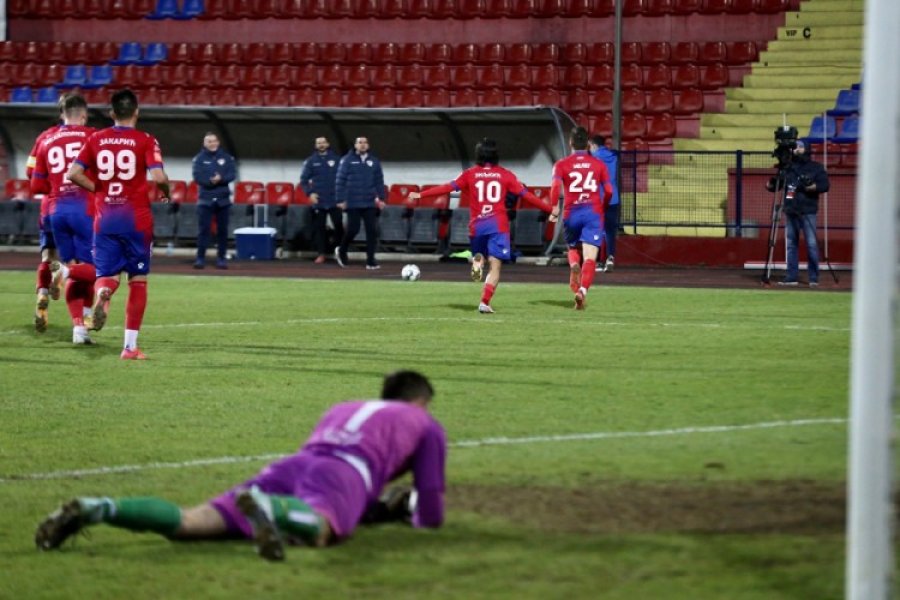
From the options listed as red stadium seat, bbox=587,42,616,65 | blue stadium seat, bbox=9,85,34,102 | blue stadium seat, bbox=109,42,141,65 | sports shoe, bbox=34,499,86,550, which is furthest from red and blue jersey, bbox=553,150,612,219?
blue stadium seat, bbox=109,42,141,65

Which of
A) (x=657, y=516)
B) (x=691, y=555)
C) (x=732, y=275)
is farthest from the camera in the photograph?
(x=732, y=275)

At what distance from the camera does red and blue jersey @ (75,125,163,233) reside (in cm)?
1328

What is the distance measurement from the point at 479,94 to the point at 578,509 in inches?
1018

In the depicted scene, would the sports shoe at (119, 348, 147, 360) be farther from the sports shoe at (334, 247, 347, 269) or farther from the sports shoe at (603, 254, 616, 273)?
the sports shoe at (334, 247, 347, 269)

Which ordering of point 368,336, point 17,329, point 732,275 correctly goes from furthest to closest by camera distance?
1. point 732,275
2. point 17,329
3. point 368,336

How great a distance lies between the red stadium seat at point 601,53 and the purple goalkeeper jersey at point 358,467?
1057 inches

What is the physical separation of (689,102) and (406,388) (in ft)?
83.0

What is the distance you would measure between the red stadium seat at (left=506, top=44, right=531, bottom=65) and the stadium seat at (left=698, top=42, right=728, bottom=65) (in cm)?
353

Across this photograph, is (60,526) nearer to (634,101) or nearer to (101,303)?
(101,303)

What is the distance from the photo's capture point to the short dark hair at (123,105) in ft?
43.2

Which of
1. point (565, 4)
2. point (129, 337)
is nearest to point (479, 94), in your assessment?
point (565, 4)

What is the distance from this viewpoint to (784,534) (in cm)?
646

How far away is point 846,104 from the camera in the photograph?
96.4 feet

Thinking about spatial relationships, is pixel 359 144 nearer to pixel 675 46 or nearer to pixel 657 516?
pixel 675 46
